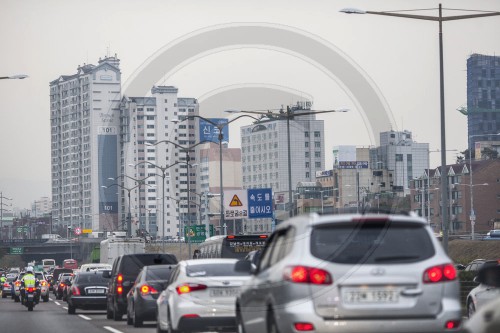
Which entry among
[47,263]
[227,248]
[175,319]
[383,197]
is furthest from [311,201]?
[175,319]

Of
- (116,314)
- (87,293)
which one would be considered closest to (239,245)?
(87,293)

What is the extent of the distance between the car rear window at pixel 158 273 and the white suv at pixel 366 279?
15.0 metres

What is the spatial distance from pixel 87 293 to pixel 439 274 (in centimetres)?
2946

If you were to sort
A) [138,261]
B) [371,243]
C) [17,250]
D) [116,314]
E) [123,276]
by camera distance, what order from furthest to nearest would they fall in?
[17,250] < [138,261] < [123,276] < [116,314] < [371,243]

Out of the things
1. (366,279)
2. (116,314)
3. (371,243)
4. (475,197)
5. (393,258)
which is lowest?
(116,314)

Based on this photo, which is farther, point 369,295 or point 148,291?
point 148,291

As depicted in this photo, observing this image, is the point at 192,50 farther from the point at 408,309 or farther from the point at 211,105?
the point at 408,309

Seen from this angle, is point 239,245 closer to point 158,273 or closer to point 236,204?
point 158,273

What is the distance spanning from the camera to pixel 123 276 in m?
34.5

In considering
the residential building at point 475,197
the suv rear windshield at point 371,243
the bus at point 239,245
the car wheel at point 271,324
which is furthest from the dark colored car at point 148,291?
the residential building at point 475,197

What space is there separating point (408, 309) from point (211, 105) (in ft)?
147

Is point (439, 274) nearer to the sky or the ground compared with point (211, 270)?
nearer to the sky

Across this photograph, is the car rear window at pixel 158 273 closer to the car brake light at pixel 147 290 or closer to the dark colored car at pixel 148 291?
the dark colored car at pixel 148 291

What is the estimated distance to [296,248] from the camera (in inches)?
541
